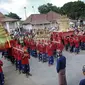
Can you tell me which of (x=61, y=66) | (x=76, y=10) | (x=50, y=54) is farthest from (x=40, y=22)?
(x=61, y=66)

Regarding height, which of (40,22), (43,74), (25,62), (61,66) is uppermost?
(61,66)

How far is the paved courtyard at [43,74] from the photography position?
41.2ft

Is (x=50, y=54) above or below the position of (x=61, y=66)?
below

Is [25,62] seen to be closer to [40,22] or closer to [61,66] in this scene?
[61,66]

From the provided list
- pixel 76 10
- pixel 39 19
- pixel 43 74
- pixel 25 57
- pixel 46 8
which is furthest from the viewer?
pixel 46 8

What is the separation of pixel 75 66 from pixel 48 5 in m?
Answer: 67.4

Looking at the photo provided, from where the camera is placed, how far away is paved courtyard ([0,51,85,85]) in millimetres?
12562

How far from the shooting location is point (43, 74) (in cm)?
1406

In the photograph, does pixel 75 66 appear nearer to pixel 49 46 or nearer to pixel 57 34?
pixel 49 46

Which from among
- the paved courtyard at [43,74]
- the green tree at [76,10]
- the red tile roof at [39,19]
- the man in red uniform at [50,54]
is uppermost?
the green tree at [76,10]

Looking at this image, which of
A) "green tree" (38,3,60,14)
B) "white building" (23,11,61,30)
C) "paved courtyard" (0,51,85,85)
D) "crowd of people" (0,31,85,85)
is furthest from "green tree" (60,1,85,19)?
"paved courtyard" (0,51,85,85)

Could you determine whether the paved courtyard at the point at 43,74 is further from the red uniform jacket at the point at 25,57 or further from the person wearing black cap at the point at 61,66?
the person wearing black cap at the point at 61,66

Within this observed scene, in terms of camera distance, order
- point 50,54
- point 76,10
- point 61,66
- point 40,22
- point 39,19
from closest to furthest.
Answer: point 61,66 < point 50,54 < point 40,22 < point 39,19 < point 76,10

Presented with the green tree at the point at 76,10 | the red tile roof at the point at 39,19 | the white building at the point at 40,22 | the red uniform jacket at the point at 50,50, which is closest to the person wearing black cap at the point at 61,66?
the red uniform jacket at the point at 50,50
